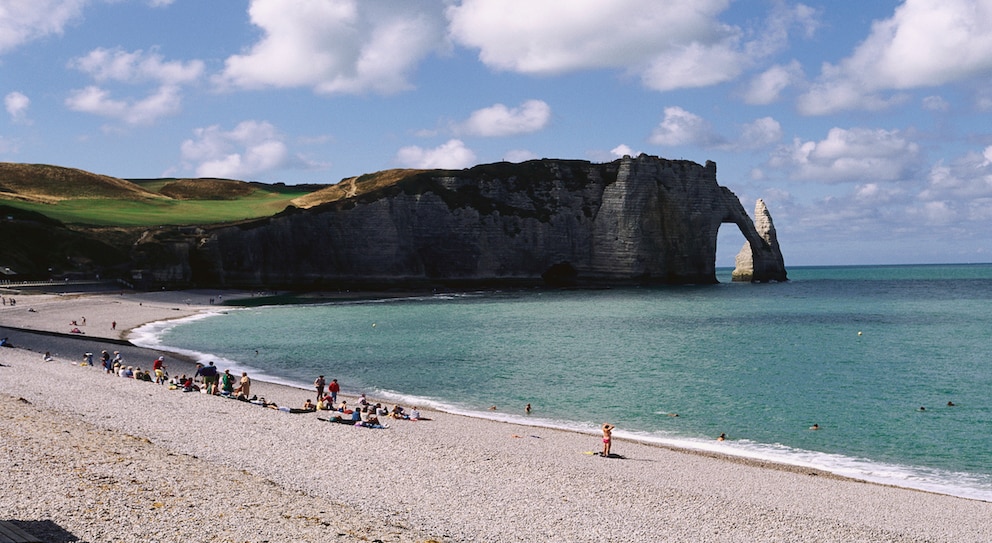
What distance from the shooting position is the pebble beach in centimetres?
1241

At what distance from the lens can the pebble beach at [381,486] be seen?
40.7 ft

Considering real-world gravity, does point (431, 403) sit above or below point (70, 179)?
below

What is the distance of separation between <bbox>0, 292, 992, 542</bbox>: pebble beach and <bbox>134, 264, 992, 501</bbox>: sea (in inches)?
123

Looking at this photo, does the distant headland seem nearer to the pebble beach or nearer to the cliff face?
the cliff face

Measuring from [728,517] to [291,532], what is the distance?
8525 millimetres

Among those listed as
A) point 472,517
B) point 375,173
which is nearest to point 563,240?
point 375,173

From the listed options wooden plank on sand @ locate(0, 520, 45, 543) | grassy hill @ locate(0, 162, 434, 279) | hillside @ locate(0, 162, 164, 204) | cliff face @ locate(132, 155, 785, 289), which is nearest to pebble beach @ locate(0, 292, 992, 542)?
wooden plank on sand @ locate(0, 520, 45, 543)

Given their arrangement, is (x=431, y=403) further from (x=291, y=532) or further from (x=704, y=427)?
(x=291, y=532)

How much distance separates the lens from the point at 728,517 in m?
15.2

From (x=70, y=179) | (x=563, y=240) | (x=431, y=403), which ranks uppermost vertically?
(x=70, y=179)

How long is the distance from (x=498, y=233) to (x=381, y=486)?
93.8m

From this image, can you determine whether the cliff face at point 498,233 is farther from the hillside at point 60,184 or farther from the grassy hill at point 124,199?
the hillside at point 60,184

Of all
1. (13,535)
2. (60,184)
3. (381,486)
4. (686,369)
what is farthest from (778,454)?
(60,184)

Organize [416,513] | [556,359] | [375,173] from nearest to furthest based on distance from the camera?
[416,513] < [556,359] < [375,173]
